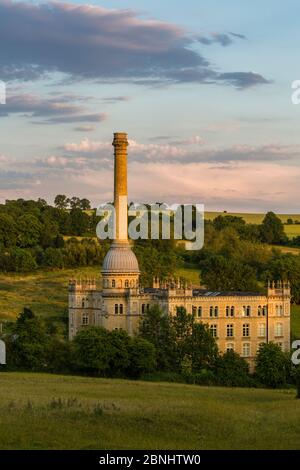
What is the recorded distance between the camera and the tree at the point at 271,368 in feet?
291

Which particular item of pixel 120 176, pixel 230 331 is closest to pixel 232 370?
pixel 230 331

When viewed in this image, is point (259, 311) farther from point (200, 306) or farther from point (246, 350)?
point (200, 306)

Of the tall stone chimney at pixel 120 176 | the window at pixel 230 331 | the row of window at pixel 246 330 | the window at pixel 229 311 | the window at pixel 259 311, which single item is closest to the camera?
the row of window at pixel 246 330

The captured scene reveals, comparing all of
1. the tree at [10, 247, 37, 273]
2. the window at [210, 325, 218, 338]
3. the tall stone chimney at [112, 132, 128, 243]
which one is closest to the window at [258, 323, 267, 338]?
the window at [210, 325, 218, 338]

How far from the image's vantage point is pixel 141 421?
47375 mm

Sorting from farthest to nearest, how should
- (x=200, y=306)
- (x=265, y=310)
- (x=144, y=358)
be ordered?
(x=265, y=310)
(x=200, y=306)
(x=144, y=358)

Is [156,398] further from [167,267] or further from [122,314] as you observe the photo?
[167,267]

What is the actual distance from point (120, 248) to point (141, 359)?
21664mm

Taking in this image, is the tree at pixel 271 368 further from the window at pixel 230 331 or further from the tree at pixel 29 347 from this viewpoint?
the tree at pixel 29 347

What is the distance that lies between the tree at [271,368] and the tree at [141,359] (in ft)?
27.9

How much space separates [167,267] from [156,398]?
3127 inches

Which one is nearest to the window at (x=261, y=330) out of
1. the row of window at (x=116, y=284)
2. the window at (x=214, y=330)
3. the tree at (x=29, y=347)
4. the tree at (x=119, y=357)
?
the window at (x=214, y=330)
